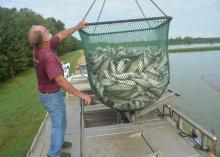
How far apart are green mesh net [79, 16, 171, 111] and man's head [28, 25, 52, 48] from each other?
0.93 meters

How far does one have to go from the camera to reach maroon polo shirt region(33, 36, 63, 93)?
3896 mm

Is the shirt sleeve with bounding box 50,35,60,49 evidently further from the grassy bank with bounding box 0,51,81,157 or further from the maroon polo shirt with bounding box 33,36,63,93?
the grassy bank with bounding box 0,51,81,157

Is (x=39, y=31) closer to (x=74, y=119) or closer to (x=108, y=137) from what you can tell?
(x=108, y=137)

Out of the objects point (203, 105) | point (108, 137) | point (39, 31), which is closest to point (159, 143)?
point (108, 137)

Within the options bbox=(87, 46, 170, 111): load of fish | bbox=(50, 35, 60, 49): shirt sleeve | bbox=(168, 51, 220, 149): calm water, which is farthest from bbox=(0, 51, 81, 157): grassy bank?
bbox=(168, 51, 220, 149): calm water

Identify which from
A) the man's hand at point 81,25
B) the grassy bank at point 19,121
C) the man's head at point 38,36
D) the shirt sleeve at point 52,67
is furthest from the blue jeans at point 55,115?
the grassy bank at point 19,121

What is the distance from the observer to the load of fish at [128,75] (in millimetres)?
4812

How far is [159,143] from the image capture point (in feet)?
15.6

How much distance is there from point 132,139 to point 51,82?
1.46m

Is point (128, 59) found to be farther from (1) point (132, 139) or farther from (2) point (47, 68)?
(2) point (47, 68)

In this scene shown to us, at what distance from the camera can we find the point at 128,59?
487cm

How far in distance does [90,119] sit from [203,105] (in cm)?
900

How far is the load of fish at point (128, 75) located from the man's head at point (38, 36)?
1.03 m

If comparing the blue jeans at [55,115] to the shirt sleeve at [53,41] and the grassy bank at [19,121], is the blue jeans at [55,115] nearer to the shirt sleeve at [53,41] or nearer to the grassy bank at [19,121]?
the shirt sleeve at [53,41]
